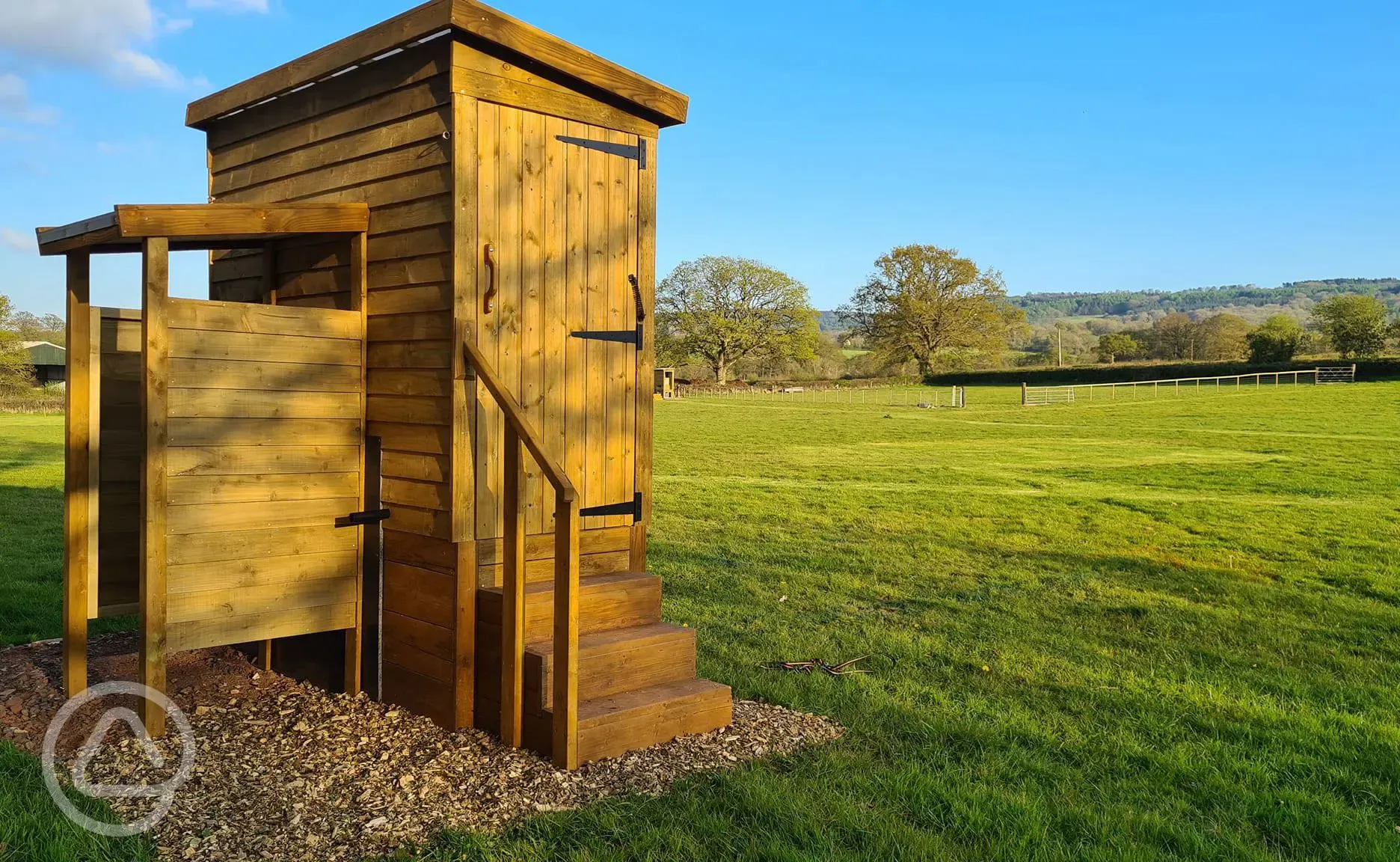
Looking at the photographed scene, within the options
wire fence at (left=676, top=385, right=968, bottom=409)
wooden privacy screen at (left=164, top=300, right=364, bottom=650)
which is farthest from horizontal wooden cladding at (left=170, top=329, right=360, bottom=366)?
wire fence at (left=676, top=385, right=968, bottom=409)

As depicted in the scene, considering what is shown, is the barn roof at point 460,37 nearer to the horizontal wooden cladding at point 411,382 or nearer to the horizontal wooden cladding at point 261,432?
the horizontal wooden cladding at point 411,382

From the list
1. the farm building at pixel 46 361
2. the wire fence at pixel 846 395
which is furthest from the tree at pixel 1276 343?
the farm building at pixel 46 361

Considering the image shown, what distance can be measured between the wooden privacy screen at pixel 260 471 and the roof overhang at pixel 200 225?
14.2 inches

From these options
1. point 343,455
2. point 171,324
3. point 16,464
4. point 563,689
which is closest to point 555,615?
point 563,689

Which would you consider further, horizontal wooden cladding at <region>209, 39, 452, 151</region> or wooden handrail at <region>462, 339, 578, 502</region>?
horizontal wooden cladding at <region>209, 39, 452, 151</region>

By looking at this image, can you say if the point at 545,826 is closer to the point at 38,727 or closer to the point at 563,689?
the point at 563,689

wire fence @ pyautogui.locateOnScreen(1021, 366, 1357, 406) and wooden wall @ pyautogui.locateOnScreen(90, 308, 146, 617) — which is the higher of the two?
wire fence @ pyautogui.locateOnScreen(1021, 366, 1357, 406)

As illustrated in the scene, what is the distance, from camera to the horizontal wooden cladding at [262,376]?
4340mm

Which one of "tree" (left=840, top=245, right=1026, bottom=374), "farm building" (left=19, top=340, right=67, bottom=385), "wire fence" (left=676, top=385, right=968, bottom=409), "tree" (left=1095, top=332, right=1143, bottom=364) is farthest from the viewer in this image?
"tree" (left=1095, top=332, right=1143, bottom=364)

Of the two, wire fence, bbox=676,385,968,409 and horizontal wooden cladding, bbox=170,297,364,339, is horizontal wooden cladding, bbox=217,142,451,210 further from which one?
wire fence, bbox=676,385,968,409

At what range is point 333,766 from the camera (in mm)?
3959

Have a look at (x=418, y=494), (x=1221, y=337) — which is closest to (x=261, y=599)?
(x=418, y=494)

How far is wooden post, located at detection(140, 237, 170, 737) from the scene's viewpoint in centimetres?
417

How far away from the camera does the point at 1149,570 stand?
28.5 feet
